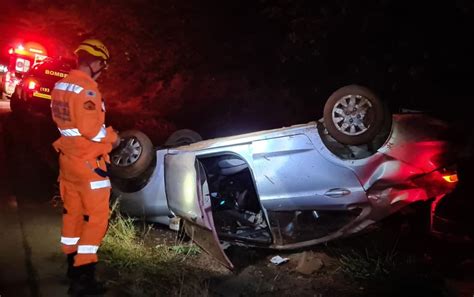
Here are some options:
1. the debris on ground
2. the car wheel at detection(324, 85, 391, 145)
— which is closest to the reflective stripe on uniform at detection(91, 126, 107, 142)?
the car wheel at detection(324, 85, 391, 145)

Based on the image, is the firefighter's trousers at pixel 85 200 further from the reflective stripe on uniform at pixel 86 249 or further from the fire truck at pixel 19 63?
the fire truck at pixel 19 63

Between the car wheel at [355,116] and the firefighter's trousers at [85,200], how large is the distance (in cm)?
200

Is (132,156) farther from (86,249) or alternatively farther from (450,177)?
(450,177)

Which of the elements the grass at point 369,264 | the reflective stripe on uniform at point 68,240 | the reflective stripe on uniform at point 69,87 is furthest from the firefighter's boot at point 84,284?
the grass at point 369,264

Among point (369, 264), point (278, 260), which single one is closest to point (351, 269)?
point (369, 264)

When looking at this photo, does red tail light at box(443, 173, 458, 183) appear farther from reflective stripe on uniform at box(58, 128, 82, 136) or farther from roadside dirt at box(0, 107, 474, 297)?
reflective stripe on uniform at box(58, 128, 82, 136)

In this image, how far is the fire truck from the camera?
14.7 m

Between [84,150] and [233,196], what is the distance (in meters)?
1.94

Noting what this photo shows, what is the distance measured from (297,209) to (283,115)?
5896mm

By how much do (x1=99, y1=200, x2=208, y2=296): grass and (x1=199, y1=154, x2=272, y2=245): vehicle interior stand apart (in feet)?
Answer: 1.56

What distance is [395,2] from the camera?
255 inches

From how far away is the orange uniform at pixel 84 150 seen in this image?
143 inches

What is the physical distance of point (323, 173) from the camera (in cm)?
425

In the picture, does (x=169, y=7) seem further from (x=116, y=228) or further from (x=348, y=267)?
(x=348, y=267)
